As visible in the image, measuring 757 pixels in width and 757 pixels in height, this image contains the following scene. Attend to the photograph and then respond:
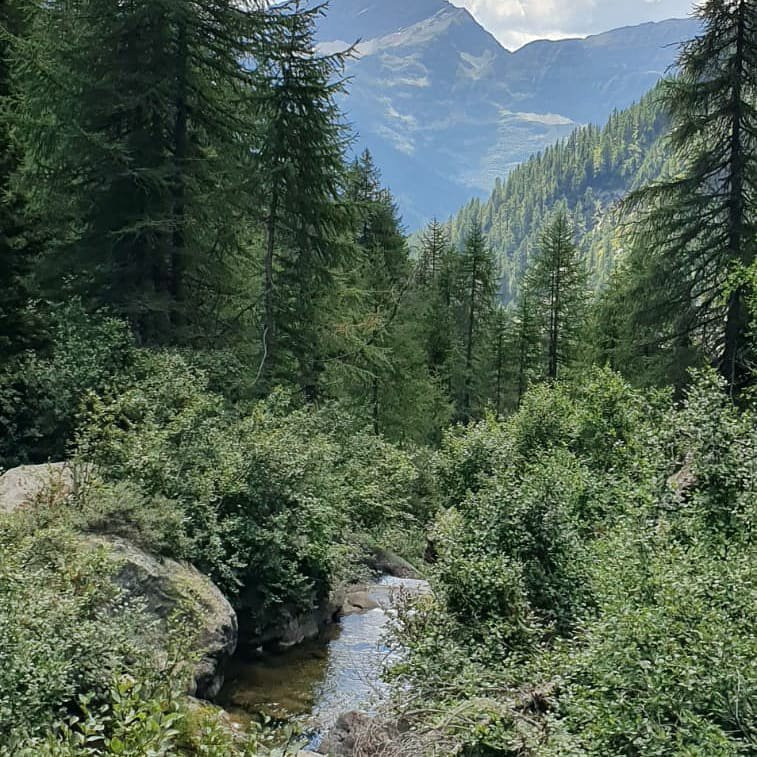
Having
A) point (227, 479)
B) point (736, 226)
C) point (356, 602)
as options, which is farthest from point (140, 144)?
point (736, 226)

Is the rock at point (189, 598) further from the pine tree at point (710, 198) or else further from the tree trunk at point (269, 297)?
the pine tree at point (710, 198)

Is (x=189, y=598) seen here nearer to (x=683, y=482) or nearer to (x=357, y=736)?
(x=357, y=736)

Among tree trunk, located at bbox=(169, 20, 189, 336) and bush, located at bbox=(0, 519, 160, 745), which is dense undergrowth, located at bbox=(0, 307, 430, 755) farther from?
tree trunk, located at bbox=(169, 20, 189, 336)

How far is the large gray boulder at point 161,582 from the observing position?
22.8 feet

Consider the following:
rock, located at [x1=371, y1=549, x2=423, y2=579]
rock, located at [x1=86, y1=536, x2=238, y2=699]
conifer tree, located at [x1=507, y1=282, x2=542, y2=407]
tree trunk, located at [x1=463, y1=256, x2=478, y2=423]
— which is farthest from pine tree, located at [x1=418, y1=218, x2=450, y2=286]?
rock, located at [x1=86, y1=536, x2=238, y2=699]

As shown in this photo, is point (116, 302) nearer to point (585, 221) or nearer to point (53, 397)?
point (53, 397)

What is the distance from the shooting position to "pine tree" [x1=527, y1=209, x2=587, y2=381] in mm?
33562

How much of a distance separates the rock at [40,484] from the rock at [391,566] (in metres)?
9.08

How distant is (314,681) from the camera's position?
29.9ft

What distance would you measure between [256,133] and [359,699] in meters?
12.8

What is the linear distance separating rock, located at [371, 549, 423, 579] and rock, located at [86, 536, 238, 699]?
796 centimetres

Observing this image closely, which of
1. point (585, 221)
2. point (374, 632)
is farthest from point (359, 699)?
point (585, 221)

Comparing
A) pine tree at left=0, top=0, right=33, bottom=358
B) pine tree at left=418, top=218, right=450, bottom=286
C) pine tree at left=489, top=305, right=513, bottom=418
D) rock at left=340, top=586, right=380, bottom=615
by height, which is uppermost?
pine tree at left=418, top=218, right=450, bottom=286

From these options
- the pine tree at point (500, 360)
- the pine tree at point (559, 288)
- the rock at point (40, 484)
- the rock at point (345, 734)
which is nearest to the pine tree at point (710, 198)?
the rock at point (345, 734)
